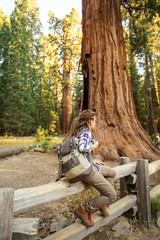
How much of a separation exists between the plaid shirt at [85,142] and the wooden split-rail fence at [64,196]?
0.47 m

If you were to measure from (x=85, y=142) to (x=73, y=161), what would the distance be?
0.89ft

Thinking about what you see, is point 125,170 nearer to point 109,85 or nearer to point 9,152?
point 109,85

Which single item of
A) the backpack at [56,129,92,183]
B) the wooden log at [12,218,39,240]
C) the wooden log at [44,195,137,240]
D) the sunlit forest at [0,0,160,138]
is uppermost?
the sunlit forest at [0,0,160,138]

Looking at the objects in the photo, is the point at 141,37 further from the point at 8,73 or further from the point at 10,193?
the point at 8,73

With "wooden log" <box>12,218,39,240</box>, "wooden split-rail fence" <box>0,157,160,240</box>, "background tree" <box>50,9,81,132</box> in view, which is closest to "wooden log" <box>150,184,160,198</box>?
"wooden split-rail fence" <box>0,157,160,240</box>

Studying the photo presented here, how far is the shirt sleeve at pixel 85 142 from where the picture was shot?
229 centimetres

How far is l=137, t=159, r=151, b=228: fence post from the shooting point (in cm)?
329

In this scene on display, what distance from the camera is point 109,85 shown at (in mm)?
6812

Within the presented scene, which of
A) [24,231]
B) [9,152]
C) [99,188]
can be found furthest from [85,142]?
[9,152]

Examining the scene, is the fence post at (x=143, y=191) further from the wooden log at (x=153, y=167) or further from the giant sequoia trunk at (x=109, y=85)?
the giant sequoia trunk at (x=109, y=85)

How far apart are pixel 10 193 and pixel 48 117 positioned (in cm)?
2062

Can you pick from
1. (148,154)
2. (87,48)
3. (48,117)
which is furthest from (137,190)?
(48,117)

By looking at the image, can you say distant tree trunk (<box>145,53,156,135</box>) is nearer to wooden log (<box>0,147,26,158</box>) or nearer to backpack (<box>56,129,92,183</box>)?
wooden log (<box>0,147,26,158</box>)

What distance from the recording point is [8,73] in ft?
63.8
